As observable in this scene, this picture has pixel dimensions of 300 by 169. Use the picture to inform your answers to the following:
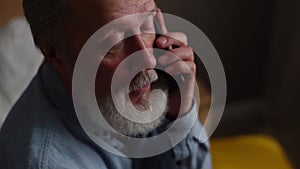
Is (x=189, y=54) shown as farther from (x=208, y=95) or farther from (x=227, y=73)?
(x=227, y=73)

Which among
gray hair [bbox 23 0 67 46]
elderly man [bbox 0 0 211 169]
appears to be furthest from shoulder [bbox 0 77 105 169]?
gray hair [bbox 23 0 67 46]

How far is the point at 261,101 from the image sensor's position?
1723 mm

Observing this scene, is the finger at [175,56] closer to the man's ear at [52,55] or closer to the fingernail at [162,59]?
the fingernail at [162,59]

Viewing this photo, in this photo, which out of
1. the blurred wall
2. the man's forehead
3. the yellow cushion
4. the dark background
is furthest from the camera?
the dark background

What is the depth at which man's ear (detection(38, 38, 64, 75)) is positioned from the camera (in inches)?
28.5

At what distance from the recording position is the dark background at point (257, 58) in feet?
4.99

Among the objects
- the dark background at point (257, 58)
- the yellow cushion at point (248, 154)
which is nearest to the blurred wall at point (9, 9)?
the dark background at point (257, 58)

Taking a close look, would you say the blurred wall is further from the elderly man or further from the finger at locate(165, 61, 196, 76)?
the finger at locate(165, 61, 196, 76)

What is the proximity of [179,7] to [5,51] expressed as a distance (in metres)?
0.51

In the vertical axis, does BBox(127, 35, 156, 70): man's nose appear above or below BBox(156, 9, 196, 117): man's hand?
above

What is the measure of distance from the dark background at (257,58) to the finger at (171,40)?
2.23 feet

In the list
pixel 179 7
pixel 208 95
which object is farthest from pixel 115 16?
pixel 179 7

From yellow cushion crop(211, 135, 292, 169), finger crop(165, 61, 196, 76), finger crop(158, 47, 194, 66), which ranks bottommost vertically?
yellow cushion crop(211, 135, 292, 169)

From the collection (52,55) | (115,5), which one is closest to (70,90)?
(52,55)
